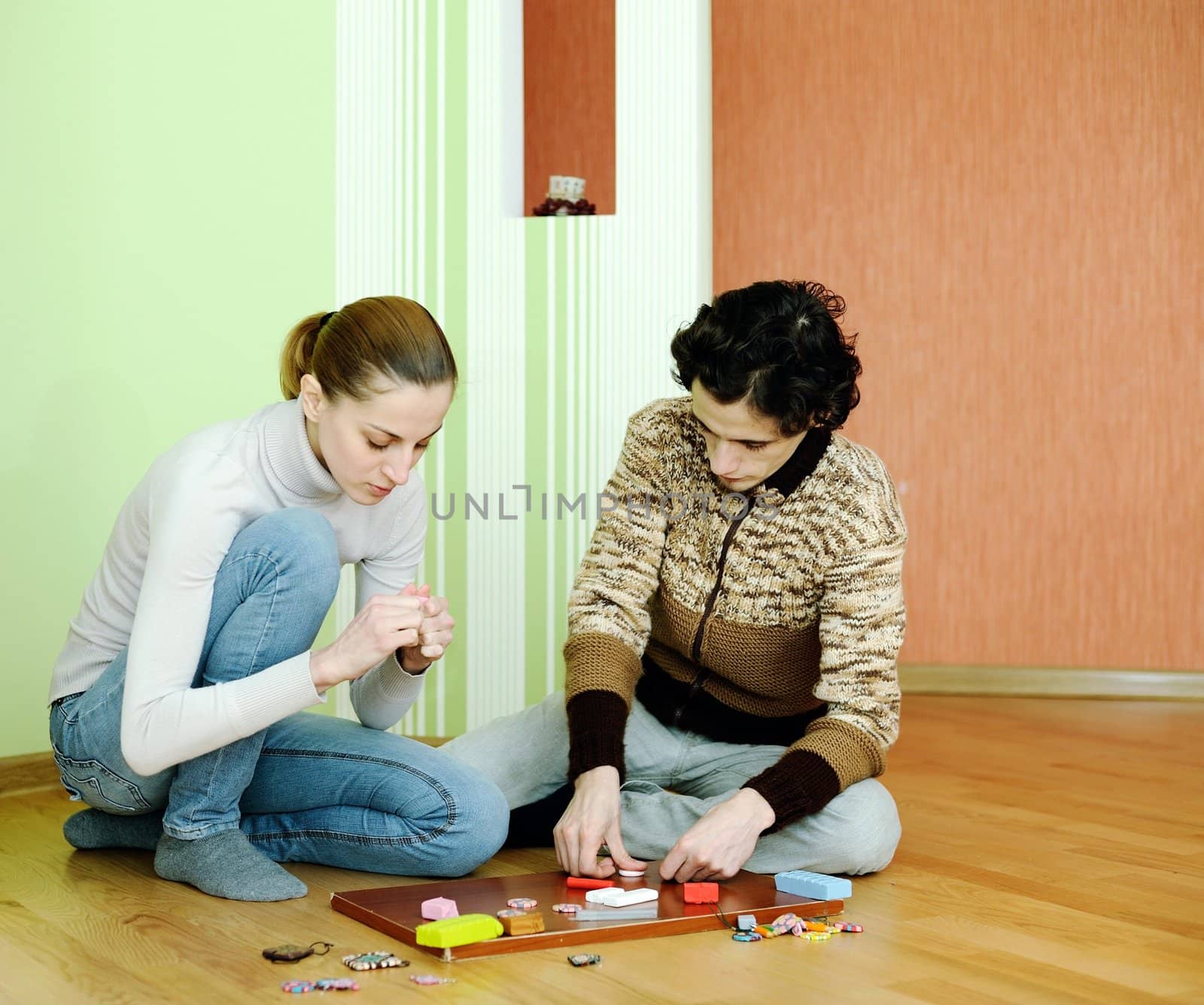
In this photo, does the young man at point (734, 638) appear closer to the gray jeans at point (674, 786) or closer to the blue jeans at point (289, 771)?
the gray jeans at point (674, 786)

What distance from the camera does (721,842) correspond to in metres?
1.52

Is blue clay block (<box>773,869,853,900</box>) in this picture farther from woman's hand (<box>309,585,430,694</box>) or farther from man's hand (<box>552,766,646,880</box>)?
woman's hand (<box>309,585,430,694</box>)

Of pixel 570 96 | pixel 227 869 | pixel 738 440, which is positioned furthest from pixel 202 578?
pixel 570 96

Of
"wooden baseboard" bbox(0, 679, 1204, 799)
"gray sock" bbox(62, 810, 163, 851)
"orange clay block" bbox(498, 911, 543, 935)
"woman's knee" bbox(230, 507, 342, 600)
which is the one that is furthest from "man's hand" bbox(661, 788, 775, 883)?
"wooden baseboard" bbox(0, 679, 1204, 799)

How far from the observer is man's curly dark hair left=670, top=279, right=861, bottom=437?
1590mm

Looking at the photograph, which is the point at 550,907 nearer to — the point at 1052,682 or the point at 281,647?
the point at 281,647

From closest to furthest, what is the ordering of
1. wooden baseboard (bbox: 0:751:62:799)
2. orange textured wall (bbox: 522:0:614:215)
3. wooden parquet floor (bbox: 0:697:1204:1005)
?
wooden parquet floor (bbox: 0:697:1204:1005)
wooden baseboard (bbox: 0:751:62:799)
orange textured wall (bbox: 522:0:614:215)

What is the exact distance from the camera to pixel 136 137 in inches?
96.6

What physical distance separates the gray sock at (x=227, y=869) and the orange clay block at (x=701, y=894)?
17.8 inches

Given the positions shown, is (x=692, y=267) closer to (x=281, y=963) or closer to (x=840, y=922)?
(x=840, y=922)

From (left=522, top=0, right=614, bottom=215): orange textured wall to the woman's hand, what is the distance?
2473 mm

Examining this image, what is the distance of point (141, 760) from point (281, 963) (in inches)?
11.8

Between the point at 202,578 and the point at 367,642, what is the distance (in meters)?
0.20

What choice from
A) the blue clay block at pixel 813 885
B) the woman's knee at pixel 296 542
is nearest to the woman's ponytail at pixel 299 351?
the woman's knee at pixel 296 542
